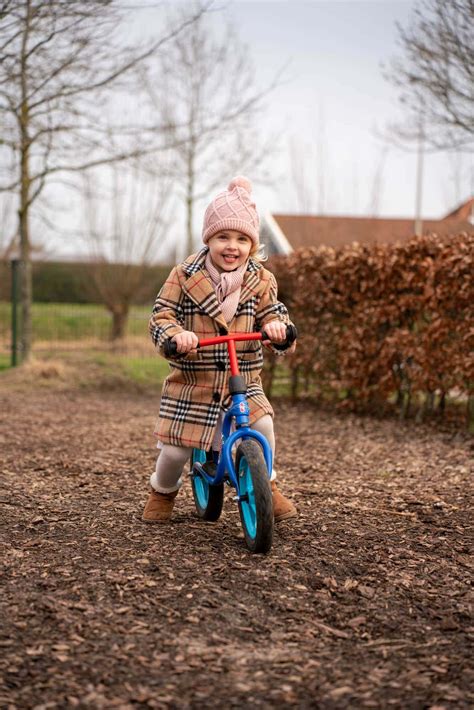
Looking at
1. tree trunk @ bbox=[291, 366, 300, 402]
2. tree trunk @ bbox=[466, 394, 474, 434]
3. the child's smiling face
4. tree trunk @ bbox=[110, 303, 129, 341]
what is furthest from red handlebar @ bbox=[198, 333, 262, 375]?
tree trunk @ bbox=[110, 303, 129, 341]

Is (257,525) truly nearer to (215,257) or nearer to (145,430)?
(215,257)

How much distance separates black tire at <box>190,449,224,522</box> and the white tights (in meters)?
0.14

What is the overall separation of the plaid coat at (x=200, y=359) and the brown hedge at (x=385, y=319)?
3252 millimetres

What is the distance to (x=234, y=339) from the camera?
3637mm

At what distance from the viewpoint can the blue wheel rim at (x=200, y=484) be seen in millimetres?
4129

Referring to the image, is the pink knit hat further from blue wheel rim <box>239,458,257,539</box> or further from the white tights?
blue wheel rim <box>239,458,257,539</box>

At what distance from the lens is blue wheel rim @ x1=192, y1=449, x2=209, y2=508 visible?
4129 mm

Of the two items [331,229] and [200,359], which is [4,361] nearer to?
[200,359]

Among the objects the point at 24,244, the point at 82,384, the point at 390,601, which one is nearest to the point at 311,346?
the point at 82,384

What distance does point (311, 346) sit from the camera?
8.73 m

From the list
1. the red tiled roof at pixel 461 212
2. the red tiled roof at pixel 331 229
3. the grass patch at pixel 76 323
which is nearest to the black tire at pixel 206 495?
the grass patch at pixel 76 323

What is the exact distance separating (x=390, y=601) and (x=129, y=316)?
13.4 m

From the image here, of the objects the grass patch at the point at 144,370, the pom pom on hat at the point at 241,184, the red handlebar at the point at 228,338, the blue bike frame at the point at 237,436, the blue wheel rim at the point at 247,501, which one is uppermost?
the pom pom on hat at the point at 241,184

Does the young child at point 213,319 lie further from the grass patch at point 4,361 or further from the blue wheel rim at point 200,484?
the grass patch at point 4,361
